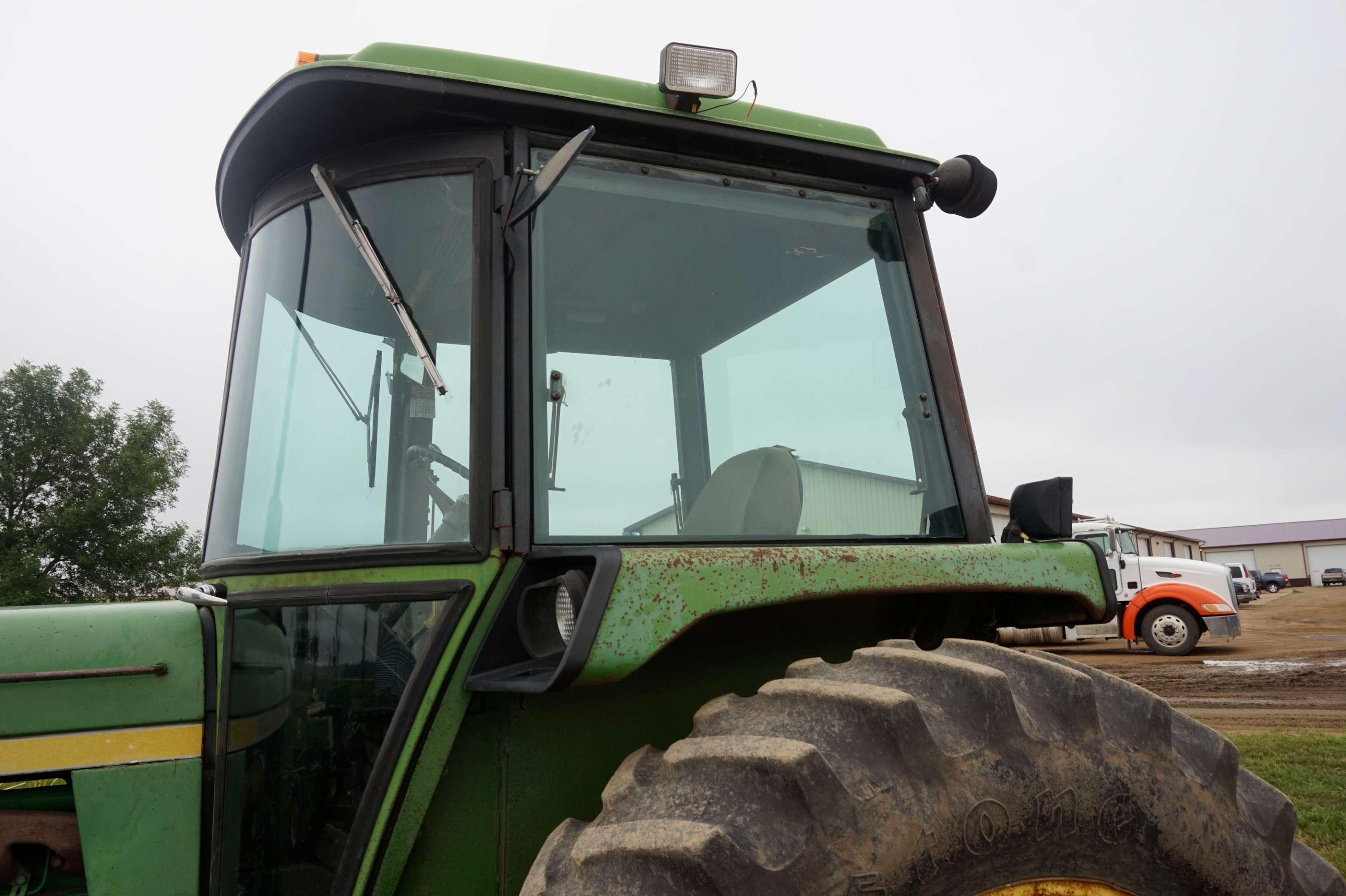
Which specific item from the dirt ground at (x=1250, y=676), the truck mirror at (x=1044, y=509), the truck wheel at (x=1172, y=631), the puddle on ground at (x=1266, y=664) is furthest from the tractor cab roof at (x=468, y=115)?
the truck wheel at (x=1172, y=631)

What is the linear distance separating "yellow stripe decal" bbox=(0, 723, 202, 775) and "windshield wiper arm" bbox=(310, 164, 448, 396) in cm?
86

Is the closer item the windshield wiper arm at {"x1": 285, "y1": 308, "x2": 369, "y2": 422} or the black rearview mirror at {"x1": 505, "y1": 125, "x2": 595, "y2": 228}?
the black rearview mirror at {"x1": 505, "y1": 125, "x2": 595, "y2": 228}

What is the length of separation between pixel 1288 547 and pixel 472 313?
89.8 meters

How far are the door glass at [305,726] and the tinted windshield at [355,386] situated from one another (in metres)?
0.16

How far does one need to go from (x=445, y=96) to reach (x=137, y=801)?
4.85ft

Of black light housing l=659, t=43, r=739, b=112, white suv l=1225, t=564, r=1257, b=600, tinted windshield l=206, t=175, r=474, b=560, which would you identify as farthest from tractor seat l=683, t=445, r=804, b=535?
white suv l=1225, t=564, r=1257, b=600

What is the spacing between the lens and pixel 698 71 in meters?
1.93

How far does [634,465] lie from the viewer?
1815 mm

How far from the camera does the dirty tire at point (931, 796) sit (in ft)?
4.15

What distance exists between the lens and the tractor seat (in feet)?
6.07

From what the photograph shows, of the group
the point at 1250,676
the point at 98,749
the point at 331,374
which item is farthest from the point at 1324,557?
the point at 98,749

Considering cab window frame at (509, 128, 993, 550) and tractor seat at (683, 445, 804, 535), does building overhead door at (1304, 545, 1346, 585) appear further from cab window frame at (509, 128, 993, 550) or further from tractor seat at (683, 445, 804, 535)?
tractor seat at (683, 445, 804, 535)

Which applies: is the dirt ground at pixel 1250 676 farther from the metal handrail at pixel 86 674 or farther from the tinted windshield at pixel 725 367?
the metal handrail at pixel 86 674

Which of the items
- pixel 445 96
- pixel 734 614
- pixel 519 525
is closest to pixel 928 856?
pixel 734 614
